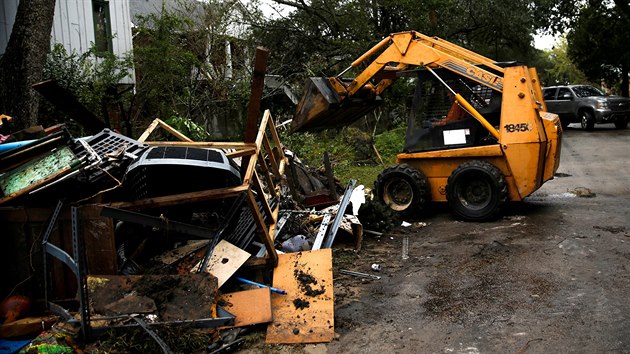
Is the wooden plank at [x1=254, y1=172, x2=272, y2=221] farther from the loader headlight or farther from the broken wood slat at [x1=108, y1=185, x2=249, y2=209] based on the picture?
the loader headlight

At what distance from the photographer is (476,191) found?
28.9 feet

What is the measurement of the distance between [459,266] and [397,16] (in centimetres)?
1459

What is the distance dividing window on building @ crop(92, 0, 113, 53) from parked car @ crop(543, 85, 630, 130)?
14514 mm

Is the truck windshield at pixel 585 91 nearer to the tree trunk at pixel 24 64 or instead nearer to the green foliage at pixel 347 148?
the green foliage at pixel 347 148

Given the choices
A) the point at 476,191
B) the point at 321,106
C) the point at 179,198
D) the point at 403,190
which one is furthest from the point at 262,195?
the point at 476,191

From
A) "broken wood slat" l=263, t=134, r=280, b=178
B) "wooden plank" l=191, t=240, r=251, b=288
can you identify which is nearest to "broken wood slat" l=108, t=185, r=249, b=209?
"wooden plank" l=191, t=240, r=251, b=288

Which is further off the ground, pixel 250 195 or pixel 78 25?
pixel 78 25

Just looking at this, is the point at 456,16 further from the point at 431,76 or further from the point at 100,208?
the point at 100,208

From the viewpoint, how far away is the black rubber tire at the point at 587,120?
2055 cm

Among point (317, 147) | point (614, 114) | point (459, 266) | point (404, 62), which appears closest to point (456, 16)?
point (614, 114)

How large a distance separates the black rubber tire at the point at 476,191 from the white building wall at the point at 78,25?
905 cm

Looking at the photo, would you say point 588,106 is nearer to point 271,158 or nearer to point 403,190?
point 403,190

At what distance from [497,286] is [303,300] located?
2.05 meters

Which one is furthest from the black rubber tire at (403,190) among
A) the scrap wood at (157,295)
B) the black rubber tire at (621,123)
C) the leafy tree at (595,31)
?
the leafy tree at (595,31)
